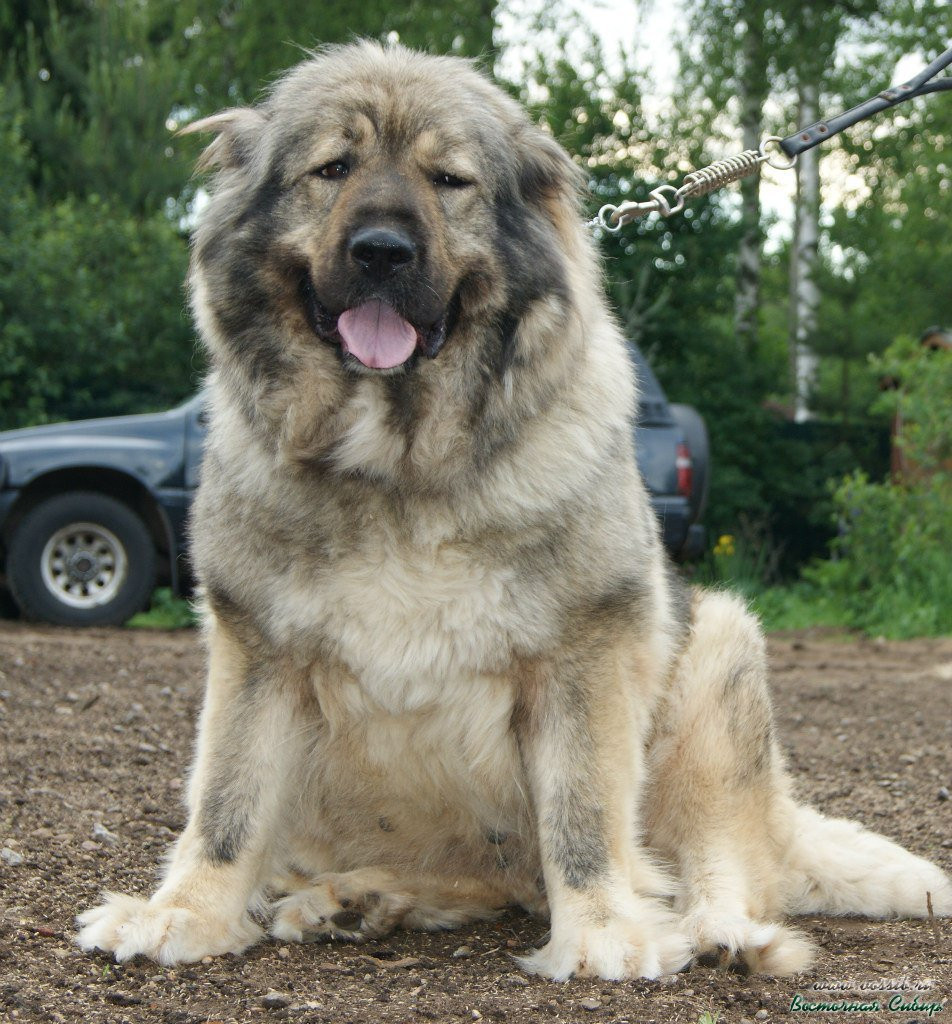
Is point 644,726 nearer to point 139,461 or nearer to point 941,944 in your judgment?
point 941,944

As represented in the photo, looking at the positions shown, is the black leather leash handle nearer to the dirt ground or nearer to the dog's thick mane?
the dog's thick mane

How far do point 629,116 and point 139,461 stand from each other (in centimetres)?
833

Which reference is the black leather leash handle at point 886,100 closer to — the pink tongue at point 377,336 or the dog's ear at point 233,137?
the pink tongue at point 377,336

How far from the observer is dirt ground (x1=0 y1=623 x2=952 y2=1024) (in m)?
2.46

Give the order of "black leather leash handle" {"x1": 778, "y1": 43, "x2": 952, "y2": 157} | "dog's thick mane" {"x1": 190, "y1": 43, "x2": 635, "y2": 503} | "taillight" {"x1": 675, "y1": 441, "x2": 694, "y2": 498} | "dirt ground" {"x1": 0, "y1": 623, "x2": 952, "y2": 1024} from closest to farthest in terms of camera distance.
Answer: "dirt ground" {"x1": 0, "y1": 623, "x2": 952, "y2": 1024}
"dog's thick mane" {"x1": 190, "y1": 43, "x2": 635, "y2": 503}
"black leather leash handle" {"x1": 778, "y1": 43, "x2": 952, "y2": 157}
"taillight" {"x1": 675, "y1": 441, "x2": 694, "y2": 498}

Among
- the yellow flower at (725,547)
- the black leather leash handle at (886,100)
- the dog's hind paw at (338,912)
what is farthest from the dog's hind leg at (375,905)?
the yellow flower at (725,547)

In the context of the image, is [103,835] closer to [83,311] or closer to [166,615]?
[166,615]

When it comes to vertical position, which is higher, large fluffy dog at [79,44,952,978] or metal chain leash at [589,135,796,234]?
metal chain leash at [589,135,796,234]

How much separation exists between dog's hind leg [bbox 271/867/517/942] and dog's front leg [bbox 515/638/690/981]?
0.35 m

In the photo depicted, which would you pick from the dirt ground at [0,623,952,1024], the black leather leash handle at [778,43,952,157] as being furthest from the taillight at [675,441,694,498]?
the black leather leash handle at [778,43,952,157]

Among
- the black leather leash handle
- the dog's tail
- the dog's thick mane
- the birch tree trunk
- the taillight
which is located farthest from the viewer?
Result: the birch tree trunk

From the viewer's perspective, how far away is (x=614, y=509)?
9.61ft

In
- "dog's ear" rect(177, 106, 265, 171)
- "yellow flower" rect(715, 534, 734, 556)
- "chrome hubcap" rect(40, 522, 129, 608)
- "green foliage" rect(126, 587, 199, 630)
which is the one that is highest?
"dog's ear" rect(177, 106, 265, 171)

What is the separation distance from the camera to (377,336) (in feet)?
9.41
